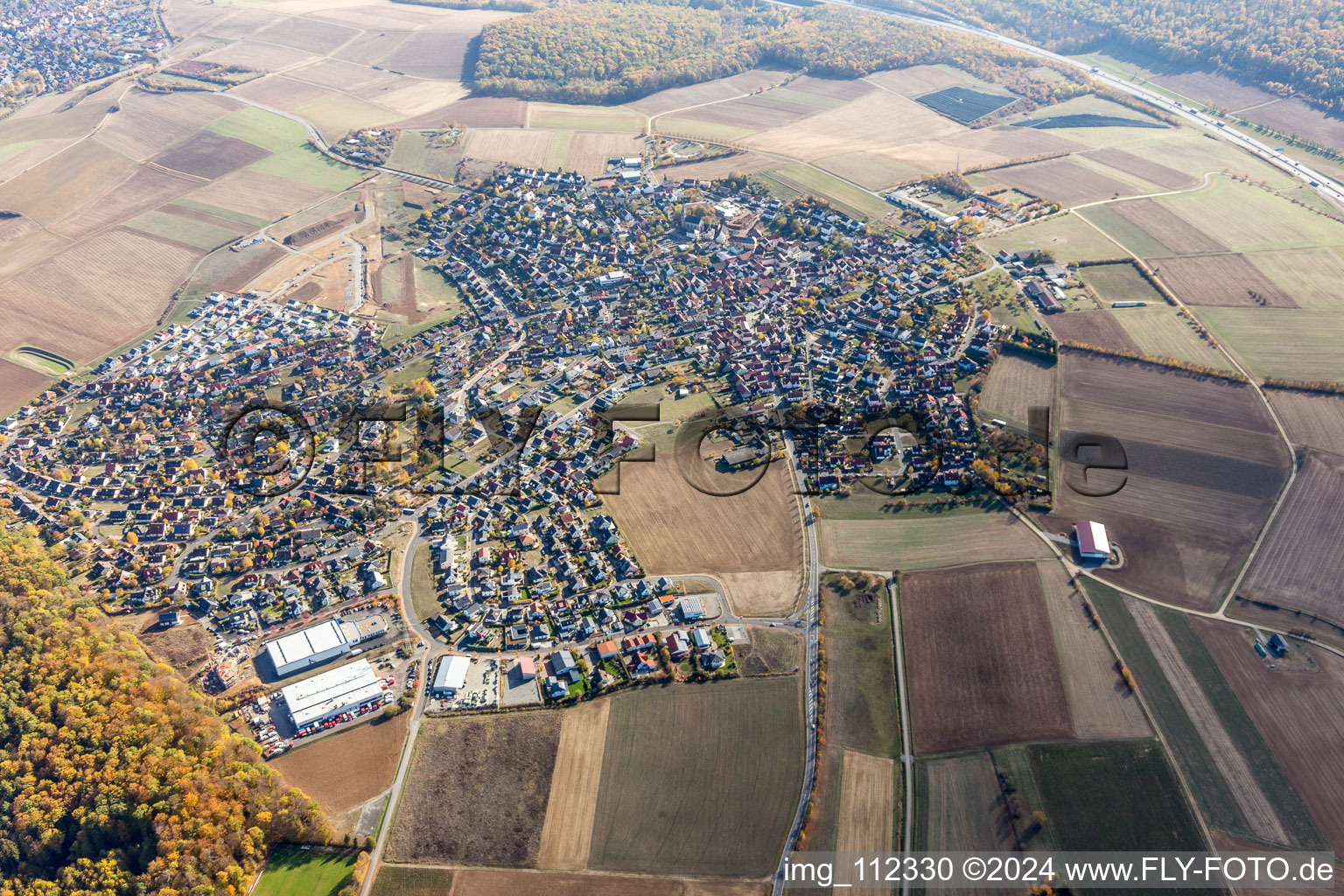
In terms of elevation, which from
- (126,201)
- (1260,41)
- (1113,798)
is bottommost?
(1113,798)

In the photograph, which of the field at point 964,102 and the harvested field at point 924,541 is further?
the field at point 964,102

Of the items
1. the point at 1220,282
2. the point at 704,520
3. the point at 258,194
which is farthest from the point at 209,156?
the point at 1220,282

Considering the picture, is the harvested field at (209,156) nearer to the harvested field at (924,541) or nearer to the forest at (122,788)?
the forest at (122,788)

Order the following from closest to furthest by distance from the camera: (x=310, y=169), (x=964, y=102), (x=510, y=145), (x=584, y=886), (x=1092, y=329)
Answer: (x=584, y=886) → (x=1092, y=329) → (x=310, y=169) → (x=510, y=145) → (x=964, y=102)

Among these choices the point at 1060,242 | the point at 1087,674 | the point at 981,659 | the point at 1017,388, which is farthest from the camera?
the point at 1060,242

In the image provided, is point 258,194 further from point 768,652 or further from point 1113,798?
point 1113,798

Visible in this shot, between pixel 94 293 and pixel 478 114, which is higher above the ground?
pixel 478 114

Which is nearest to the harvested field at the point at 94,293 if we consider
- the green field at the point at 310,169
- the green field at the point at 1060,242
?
the green field at the point at 310,169
